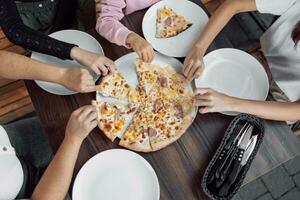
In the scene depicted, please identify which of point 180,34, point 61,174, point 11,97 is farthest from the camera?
point 11,97

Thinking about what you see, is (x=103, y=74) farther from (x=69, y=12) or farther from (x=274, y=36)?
(x=274, y=36)

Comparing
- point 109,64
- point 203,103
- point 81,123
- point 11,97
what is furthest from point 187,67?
point 11,97

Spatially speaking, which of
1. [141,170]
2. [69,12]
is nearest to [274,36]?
[141,170]

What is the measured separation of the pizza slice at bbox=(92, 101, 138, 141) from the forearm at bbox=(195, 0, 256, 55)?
31cm

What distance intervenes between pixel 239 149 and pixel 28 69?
70 centimetres

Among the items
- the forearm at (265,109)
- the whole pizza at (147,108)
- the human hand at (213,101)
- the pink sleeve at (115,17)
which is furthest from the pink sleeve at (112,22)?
the forearm at (265,109)

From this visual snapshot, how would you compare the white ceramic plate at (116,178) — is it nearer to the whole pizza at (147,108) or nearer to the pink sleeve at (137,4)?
the whole pizza at (147,108)

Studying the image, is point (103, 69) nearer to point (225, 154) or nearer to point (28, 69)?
point (28, 69)

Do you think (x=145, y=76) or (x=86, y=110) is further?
(x=145, y=76)

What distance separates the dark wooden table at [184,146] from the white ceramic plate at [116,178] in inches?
1.5

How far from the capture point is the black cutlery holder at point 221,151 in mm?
968

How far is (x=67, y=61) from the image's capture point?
114 centimetres

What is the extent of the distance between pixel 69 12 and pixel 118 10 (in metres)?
0.33

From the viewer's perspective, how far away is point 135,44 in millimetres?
1106
